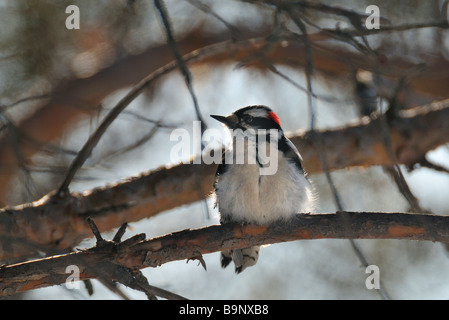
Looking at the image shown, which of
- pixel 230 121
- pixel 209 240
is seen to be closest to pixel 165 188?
pixel 230 121

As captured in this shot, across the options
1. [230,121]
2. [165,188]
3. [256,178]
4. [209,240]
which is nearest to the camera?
[209,240]

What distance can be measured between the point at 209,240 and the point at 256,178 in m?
0.45

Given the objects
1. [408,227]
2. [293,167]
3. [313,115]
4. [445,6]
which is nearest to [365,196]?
[293,167]

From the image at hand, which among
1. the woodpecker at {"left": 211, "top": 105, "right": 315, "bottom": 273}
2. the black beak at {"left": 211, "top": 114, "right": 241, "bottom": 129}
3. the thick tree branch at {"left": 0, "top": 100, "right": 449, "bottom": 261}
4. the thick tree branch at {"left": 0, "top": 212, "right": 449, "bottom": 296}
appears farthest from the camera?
the thick tree branch at {"left": 0, "top": 100, "right": 449, "bottom": 261}

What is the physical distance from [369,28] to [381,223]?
0.95 meters

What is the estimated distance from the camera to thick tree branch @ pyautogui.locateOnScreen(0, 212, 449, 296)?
257 cm

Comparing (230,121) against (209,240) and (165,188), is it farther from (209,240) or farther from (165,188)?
(165,188)

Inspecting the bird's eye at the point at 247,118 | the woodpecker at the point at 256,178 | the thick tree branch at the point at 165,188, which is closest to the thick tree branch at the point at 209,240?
the woodpecker at the point at 256,178

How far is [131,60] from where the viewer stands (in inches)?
222

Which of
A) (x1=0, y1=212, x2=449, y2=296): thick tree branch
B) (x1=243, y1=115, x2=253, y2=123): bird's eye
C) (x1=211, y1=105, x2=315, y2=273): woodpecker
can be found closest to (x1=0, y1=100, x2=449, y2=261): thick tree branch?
(x1=211, y1=105, x2=315, y2=273): woodpecker

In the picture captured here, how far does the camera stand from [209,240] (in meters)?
2.83

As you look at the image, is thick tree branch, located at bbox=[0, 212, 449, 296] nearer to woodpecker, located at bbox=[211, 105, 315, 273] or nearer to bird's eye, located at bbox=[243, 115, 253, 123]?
woodpecker, located at bbox=[211, 105, 315, 273]

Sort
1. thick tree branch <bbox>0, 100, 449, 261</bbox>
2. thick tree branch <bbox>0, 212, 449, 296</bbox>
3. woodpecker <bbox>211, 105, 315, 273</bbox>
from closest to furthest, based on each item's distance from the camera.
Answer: thick tree branch <bbox>0, 212, 449, 296</bbox>
woodpecker <bbox>211, 105, 315, 273</bbox>
thick tree branch <bbox>0, 100, 449, 261</bbox>

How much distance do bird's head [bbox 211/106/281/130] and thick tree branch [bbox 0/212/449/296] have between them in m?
0.64
